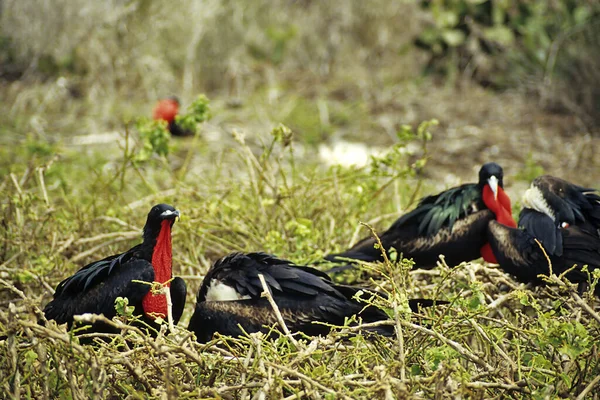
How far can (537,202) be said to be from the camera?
2832 mm

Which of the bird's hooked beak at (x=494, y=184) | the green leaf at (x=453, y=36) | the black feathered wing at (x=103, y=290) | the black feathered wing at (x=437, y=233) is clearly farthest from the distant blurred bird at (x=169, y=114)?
the black feathered wing at (x=103, y=290)

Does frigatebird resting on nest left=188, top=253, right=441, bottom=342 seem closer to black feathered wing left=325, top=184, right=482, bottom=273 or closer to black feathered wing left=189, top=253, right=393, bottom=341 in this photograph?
black feathered wing left=189, top=253, right=393, bottom=341

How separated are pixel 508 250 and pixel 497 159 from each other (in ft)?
8.29

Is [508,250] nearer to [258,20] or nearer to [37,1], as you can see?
[37,1]

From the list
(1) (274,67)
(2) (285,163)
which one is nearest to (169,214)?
(2) (285,163)

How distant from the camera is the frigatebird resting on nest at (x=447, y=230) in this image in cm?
297

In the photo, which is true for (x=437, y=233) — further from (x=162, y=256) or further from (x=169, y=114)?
(x=169, y=114)

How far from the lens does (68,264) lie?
115 inches

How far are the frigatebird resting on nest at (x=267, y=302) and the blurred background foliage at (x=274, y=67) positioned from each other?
3.11 meters

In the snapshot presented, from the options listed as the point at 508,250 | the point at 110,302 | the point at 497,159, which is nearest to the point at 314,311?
the point at 110,302

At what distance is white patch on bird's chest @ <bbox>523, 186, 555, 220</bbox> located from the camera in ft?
9.13

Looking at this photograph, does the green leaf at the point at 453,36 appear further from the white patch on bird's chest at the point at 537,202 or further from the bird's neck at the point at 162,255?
the bird's neck at the point at 162,255

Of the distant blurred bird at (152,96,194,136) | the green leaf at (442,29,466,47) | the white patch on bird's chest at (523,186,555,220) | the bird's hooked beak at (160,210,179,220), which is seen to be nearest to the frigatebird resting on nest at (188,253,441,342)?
the bird's hooked beak at (160,210,179,220)

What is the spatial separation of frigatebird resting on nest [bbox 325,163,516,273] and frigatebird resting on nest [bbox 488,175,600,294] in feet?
0.35
